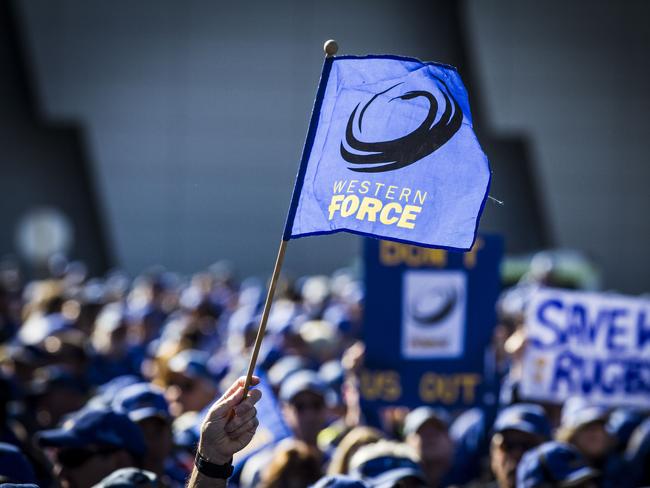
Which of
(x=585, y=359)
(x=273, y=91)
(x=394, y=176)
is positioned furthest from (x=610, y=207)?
(x=394, y=176)

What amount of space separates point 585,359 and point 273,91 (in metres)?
21.3

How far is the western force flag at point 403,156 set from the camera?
379 centimetres

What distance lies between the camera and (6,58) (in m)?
28.8

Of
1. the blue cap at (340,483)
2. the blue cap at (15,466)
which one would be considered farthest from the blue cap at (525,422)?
the blue cap at (15,466)

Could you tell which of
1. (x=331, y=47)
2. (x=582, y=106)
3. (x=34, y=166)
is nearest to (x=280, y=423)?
(x=331, y=47)

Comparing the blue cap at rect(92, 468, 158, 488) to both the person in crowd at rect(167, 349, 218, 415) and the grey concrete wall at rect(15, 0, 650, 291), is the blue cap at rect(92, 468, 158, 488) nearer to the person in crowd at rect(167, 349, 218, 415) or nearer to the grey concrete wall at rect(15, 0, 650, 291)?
the person in crowd at rect(167, 349, 218, 415)

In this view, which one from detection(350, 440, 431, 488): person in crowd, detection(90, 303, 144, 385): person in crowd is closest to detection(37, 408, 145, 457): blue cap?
detection(350, 440, 431, 488): person in crowd

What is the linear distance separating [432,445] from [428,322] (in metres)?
1.26

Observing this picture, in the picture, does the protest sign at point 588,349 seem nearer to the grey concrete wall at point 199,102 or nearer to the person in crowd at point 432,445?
the person in crowd at point 432,445

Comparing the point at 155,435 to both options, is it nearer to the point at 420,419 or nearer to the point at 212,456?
the point at 420,419

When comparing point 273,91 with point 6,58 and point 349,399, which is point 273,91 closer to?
point 6,58

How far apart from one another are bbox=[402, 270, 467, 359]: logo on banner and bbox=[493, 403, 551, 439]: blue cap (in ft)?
3.91

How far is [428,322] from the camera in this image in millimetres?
7250

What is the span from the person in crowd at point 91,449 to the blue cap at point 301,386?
2.00m
